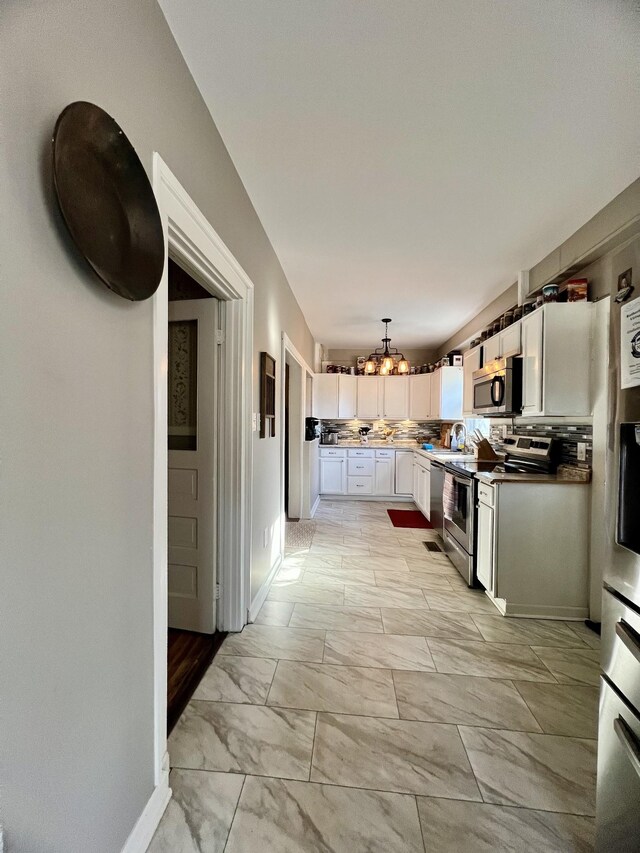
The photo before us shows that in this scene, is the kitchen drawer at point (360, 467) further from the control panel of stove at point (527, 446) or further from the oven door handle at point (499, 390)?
the oven door handle at point (499, 390)

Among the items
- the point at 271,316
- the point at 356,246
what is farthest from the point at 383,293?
the point at 271,316

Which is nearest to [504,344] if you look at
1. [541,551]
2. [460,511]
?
[460,511]

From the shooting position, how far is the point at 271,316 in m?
2.81

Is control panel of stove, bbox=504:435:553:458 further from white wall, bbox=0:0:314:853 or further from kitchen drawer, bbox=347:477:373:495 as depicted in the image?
white wall, bbox=0:0:314:853

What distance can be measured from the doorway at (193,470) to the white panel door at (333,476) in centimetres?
406

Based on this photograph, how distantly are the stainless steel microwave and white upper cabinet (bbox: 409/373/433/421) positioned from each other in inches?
102

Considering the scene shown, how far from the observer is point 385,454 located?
6.05 metres

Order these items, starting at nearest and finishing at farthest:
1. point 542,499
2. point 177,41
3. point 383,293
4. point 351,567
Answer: point 177,41, point 542,499, point 351,567, point 383,293

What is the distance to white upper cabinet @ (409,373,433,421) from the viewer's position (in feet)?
20.0

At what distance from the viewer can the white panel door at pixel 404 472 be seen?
19.6ft

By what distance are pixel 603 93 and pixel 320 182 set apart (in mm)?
1262

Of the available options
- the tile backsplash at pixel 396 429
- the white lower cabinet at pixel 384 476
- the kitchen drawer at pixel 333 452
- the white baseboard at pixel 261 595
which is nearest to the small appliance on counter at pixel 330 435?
the tile backsplash at pixel 396 429

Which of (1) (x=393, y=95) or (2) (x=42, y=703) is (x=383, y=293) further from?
(2) (x=42, y=703)

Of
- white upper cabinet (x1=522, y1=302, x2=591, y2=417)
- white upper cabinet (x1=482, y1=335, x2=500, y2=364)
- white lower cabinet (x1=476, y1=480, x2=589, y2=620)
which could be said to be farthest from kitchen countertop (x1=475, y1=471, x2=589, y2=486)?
white upper cabinet (x1=482, y1=335, x2=500, y2=364)
